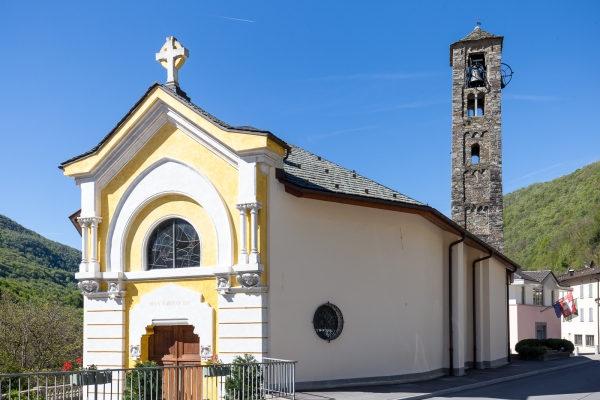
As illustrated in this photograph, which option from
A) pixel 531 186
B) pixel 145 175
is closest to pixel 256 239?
pixel 145 175

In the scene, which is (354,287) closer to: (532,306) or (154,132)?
(154,132)

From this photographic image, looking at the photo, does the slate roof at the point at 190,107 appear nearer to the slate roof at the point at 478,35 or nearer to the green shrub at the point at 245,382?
the green shrub at the point at 245,382

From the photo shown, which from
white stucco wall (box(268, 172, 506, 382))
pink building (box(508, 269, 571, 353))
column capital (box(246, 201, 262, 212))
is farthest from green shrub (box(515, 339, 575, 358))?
column capital (box(246, 201, 262, 212))

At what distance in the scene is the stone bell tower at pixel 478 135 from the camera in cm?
4541

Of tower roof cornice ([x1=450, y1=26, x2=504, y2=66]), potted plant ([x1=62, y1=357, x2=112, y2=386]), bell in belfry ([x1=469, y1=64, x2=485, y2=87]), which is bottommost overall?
potted plant ([x1=62, y1=357, x2=112, y2=386])

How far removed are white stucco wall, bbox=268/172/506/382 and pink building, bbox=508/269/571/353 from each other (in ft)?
83.2

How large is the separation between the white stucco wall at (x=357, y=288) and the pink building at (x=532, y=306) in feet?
83.2

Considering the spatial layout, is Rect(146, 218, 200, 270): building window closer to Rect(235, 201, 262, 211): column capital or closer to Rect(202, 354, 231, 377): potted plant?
Rect(235, 201, 262, 211): column capital

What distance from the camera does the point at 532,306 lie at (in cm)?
4691

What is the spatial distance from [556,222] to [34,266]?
226ft

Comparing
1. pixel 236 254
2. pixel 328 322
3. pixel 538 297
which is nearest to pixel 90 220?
pixel 236 254

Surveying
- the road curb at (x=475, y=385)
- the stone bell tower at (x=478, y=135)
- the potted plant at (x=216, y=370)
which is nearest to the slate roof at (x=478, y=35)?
the stone bell tower at (x=478, y=135)

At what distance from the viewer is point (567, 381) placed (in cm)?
2102

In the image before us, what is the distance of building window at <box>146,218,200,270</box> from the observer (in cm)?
1588
